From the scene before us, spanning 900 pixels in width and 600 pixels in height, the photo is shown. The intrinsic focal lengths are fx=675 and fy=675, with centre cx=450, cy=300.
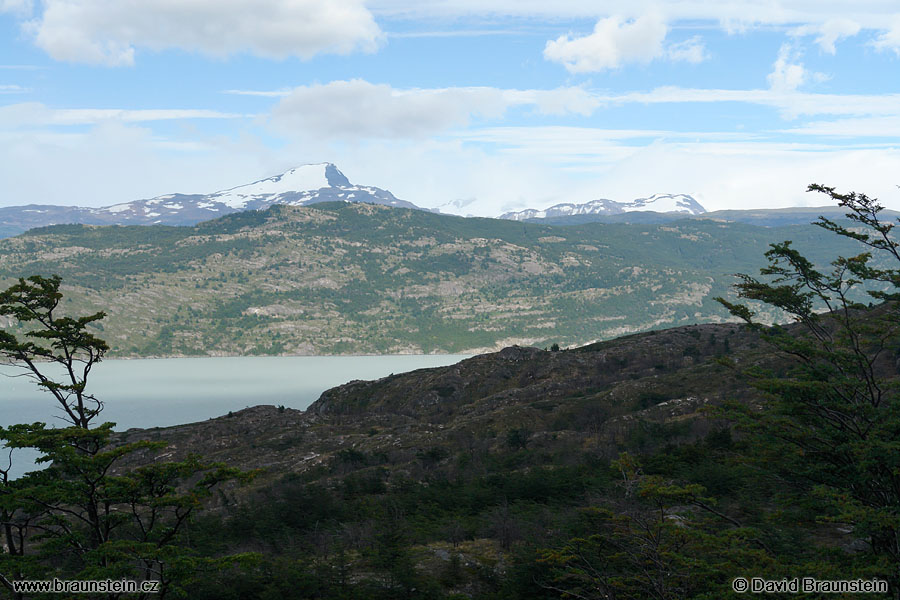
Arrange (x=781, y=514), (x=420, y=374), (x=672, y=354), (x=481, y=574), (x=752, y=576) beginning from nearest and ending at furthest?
(x=752, y=576) → (x=781, y=514) → (x=481, y=574) → (x=672, y=354) → (x=420, y=374)

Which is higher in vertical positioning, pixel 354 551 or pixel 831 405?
pixel 831 405

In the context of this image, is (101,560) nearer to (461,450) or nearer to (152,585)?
(152,585)

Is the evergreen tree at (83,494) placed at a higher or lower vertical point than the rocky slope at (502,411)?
higher

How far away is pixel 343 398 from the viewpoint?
4099 inches

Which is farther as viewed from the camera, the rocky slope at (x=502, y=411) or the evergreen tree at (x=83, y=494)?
the rocky slope at (x=502, y=411)

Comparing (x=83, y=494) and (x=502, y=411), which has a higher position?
(x=83, y=494)

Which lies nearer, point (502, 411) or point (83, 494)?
point (83, 494)

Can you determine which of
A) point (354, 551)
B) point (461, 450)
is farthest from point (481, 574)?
point (461, 450)

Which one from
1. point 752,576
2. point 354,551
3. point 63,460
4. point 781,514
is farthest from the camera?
point 354,551

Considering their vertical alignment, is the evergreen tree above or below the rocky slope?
above

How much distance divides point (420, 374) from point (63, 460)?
9051cm

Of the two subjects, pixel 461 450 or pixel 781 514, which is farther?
pixel 461 450

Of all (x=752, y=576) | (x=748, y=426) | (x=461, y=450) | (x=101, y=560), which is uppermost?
(x=748, y=426)

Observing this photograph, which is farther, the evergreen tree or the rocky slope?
the rocky slope
